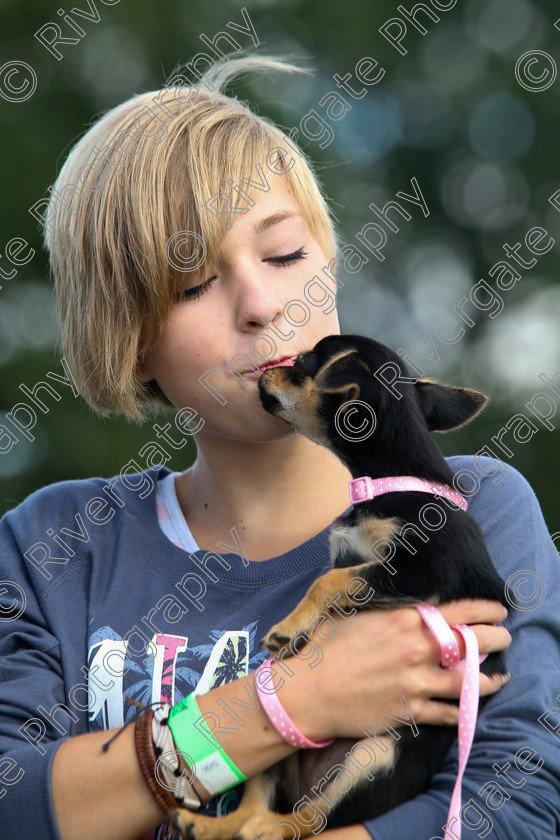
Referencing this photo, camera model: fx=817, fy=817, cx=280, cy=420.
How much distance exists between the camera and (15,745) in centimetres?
160

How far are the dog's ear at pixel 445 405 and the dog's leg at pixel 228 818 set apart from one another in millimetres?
818

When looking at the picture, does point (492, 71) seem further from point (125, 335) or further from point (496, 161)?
point (125, 335)

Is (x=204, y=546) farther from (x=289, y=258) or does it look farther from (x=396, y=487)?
(x=289, y=258)

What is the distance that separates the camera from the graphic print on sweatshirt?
168 centimetres

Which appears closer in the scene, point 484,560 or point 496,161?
point 484,560

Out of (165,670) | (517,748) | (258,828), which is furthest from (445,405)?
(258,828)

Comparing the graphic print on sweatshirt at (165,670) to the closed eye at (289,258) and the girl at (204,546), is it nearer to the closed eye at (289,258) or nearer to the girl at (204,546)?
the girl at (204,546)

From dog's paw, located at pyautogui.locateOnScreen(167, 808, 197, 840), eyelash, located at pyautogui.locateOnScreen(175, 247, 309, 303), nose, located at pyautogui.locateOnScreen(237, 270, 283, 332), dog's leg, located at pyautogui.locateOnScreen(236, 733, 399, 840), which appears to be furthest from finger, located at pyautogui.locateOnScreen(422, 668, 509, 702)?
eyelash, located at pyautogui.locateOnScreen(175, 247, 309, 303)

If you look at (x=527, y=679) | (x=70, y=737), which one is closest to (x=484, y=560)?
(x=527, y=679)

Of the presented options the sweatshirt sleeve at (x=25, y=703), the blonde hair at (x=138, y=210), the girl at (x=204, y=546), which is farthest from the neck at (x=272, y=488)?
the sweatshirt sleeve at (x=25, y=703)

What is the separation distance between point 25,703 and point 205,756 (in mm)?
434

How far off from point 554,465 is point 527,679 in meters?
6.94

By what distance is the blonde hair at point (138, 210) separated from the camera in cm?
189

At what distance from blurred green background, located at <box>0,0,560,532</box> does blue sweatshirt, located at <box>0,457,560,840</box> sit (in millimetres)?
5482
